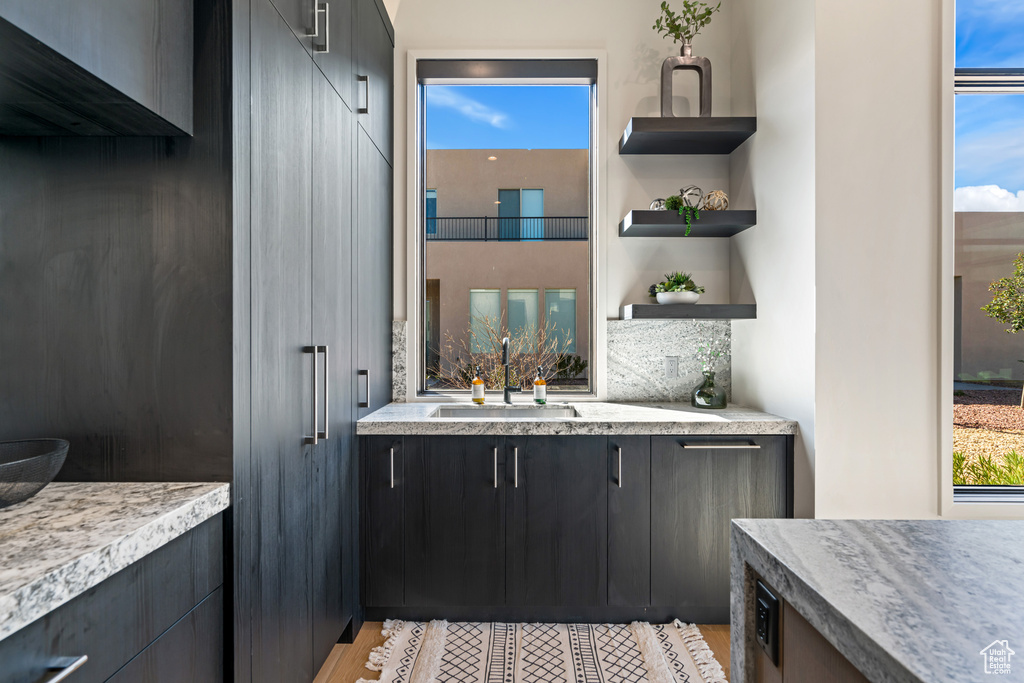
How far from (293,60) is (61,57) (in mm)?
822

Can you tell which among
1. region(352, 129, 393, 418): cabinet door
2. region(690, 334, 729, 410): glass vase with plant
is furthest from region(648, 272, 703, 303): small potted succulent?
region(352, 129, 393, 418): cabinet door

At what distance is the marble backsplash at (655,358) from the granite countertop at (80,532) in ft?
6.81

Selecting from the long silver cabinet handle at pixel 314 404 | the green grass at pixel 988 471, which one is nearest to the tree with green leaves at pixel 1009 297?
the green grass at pixel 988 471

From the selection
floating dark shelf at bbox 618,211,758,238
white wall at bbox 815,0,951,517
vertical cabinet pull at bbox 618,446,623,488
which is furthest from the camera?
floating dark shelf at bbox 618,211,758,238

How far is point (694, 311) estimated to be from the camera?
261 centimetres

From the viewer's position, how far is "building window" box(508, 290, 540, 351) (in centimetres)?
301

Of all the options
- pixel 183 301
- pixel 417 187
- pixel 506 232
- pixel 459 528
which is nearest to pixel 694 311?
pixel 506 232

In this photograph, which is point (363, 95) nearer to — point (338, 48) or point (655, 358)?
point (338, 48)

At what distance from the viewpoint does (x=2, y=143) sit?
1199 millimetres

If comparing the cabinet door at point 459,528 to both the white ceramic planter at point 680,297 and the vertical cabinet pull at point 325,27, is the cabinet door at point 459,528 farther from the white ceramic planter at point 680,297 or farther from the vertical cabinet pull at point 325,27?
the vertical cabinet pull at point 325,27

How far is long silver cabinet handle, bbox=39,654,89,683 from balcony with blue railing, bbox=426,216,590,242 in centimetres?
244

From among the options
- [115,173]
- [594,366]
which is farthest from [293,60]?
[594,366]

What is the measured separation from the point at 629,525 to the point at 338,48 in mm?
2159

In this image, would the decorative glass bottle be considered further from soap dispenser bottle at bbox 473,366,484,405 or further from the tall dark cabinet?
the tall dark cabinet
